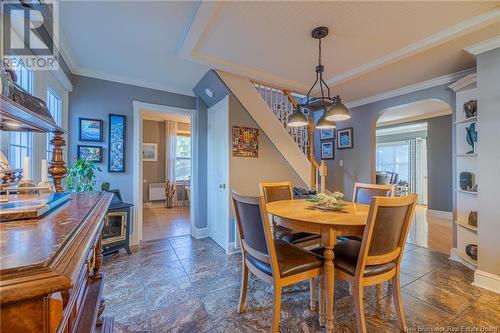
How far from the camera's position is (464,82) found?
8.77ft

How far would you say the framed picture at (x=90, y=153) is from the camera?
298cm

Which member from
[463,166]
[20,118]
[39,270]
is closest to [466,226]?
[463,166]

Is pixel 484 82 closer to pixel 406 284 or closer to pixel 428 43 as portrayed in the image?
pixel 428 43

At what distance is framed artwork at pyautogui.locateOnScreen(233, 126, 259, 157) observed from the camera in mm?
3170

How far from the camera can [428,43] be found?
225 centimetres

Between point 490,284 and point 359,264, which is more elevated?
point 359,264

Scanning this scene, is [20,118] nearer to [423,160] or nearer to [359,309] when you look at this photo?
[359,309]

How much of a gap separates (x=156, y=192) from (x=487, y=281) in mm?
6642

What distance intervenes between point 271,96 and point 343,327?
127 inches

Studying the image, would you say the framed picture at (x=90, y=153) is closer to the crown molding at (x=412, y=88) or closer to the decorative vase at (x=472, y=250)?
the crown molding at (x=412, y=88)

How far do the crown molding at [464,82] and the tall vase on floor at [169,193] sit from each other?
244 inches

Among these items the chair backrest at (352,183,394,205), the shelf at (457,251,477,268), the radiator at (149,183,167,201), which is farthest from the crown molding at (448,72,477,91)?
the radiator at (149,183,167,201)

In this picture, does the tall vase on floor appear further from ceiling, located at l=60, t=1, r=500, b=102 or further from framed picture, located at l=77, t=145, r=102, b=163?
ceiling, located at l=60, t=1, r=500, b=102

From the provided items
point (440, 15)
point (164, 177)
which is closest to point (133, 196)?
point (164, 177)
